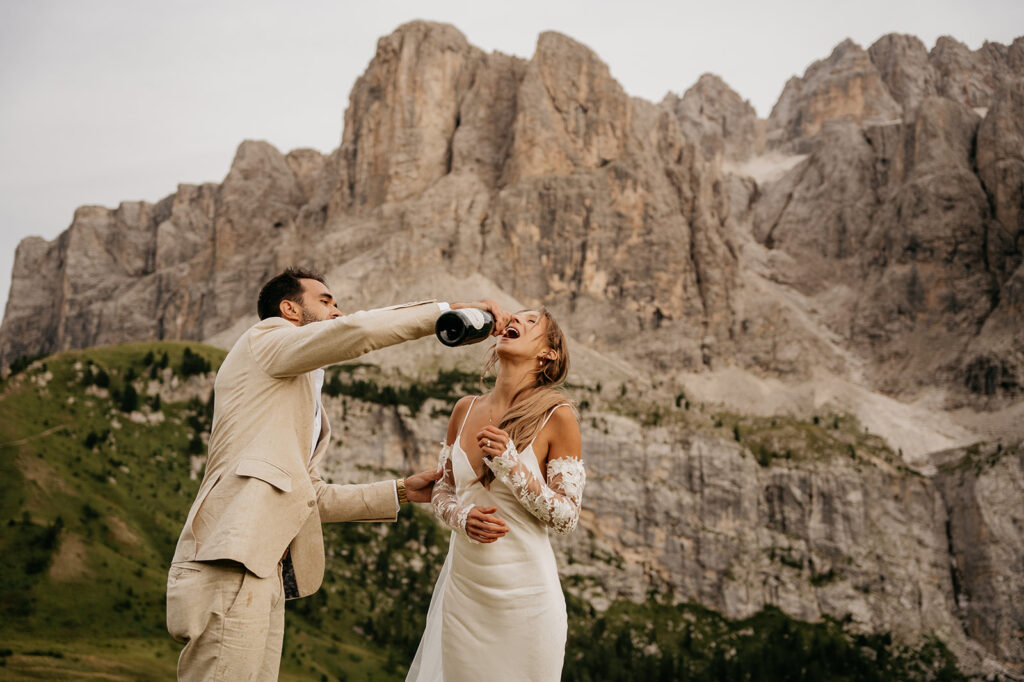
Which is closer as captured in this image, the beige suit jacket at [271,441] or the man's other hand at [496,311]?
the beige suit jacket at [271,441]

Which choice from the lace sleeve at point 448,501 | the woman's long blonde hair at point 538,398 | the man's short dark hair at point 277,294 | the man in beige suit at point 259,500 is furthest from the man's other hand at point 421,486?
the man's short dark hair at point 277,294

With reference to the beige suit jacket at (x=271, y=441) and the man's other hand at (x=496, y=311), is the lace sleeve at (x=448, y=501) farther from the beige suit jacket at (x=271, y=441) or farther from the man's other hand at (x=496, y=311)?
the man's other hand at (x=496, y=311)

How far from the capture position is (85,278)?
198 m

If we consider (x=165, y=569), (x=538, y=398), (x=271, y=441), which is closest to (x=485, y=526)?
(x=538, y=398)

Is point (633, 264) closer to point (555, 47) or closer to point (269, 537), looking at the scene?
point (555, 47)

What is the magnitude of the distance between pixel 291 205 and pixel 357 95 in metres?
28.9

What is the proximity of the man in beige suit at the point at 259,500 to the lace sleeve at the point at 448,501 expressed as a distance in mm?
928

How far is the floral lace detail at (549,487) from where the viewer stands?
617 cm

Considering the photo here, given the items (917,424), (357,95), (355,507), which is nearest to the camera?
(355,507)

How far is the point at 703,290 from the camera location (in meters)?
153

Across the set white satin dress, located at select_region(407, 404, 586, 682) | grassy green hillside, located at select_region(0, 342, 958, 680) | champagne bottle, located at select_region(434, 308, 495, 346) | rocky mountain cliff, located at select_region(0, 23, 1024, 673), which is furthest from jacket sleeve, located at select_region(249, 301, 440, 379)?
rocky mountain cliff, located at select_region(0, 23, 1024, 673)

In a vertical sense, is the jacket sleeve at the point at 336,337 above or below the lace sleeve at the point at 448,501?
above

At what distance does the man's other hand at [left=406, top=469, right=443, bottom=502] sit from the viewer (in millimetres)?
7441

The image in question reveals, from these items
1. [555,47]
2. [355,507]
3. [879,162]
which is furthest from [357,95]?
[355,507]
